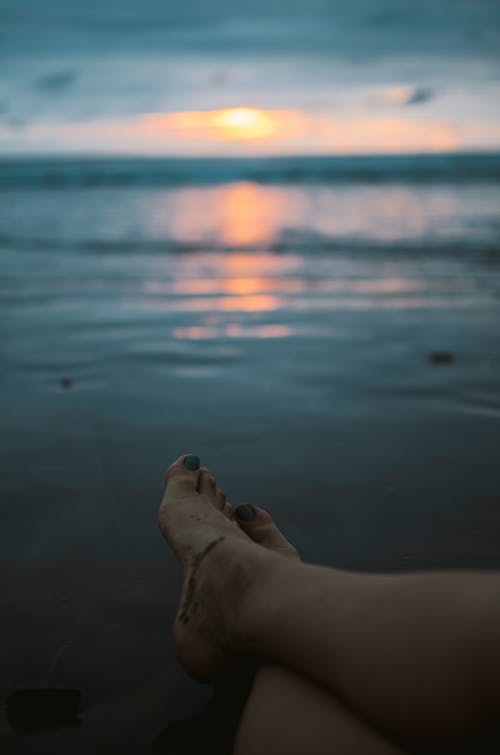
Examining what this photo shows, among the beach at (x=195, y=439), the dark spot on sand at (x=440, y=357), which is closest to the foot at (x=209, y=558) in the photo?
the beach at (x=195, y=439)

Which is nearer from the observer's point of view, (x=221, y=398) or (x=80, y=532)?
(x=80, y=532)

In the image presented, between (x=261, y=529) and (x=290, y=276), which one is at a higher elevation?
(x=261, y=529)

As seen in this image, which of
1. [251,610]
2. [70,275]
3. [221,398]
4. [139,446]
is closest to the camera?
[251,610]

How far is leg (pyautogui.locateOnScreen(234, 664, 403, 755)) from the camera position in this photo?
101 cm

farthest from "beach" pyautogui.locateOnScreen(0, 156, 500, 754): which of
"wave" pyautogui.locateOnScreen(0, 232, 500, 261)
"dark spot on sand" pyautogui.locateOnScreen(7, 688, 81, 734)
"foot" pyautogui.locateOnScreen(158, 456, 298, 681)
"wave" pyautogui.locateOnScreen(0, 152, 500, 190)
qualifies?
"wave" pyautogui.locateOnScreen(0, 152, 500, 190)

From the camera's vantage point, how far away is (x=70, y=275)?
6.80 metres

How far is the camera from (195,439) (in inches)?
105

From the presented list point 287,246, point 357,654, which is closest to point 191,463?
point 357,654

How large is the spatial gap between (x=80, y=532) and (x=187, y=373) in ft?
5.29

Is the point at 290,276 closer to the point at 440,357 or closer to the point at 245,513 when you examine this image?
the point at 440,357

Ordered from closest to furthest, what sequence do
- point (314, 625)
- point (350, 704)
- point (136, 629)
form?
point (350, 704) → point (314, 625) → point (136, 629)

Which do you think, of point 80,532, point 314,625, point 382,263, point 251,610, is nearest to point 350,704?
point 314,625

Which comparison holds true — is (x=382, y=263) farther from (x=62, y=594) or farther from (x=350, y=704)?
(x=350, y=704)

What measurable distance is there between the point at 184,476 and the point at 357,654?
0.98 metres
